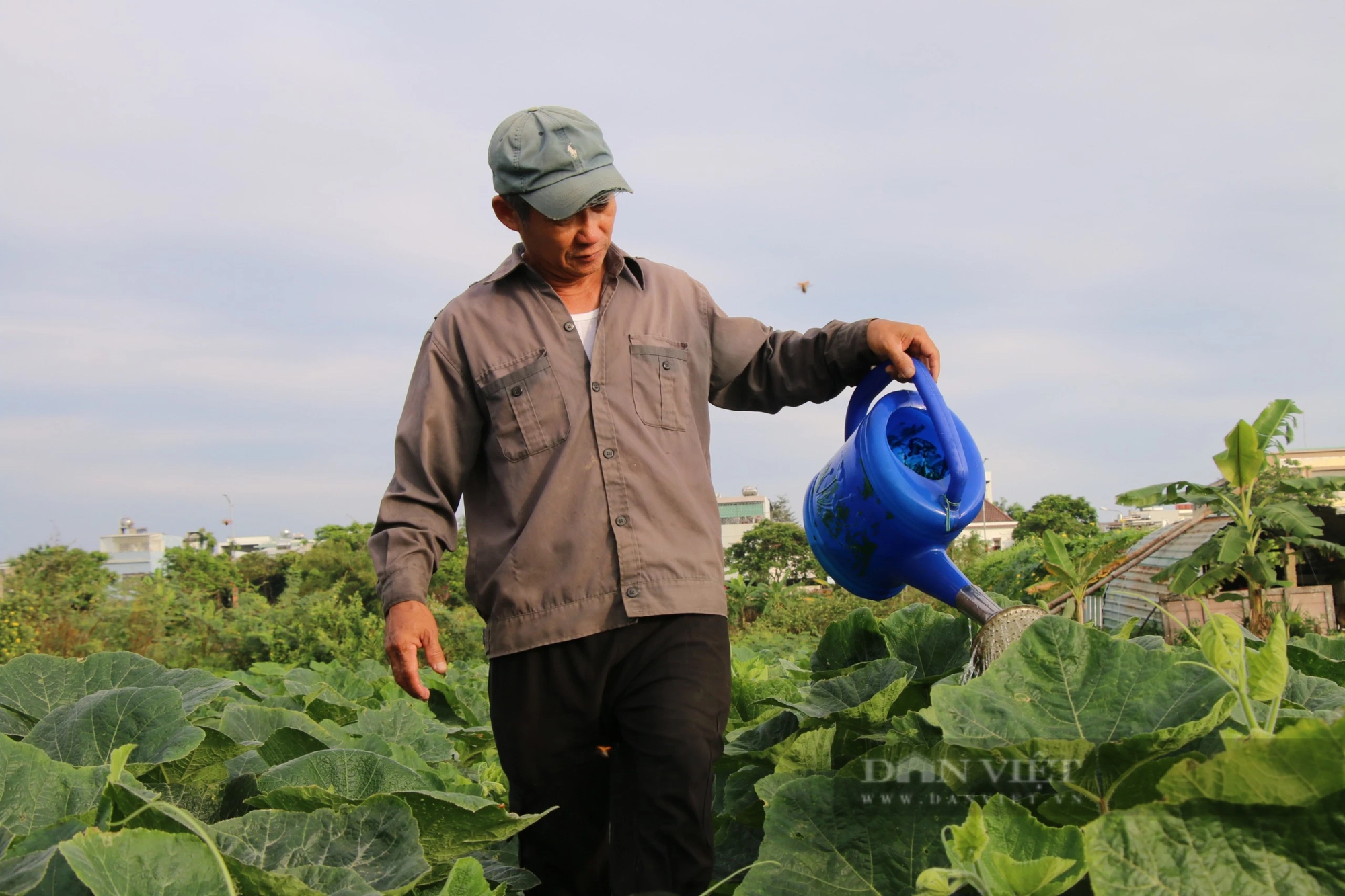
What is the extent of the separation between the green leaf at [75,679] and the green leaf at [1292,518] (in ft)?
32.2

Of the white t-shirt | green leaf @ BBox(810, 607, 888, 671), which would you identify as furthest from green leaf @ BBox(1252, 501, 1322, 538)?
the white t-shirt

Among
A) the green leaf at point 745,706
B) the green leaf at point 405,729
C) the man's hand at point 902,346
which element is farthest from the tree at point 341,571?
the man's hand at point 902,346

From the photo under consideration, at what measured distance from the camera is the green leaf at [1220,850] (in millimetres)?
939

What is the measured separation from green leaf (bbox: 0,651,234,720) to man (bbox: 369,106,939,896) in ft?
1.33

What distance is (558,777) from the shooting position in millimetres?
2422

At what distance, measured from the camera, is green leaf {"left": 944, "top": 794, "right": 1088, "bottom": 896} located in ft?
3.21

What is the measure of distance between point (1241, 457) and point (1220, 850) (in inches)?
356

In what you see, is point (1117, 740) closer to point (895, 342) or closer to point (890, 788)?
point (890, 788)

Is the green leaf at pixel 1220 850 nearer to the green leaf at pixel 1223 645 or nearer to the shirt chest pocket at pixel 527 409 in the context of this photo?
the green leaf at pixel 1223 645

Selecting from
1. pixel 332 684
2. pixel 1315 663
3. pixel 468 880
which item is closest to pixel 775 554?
pixel 332 684

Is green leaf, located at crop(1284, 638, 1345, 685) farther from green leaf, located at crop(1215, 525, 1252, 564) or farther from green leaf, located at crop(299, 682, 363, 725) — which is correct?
green leaf, located at crop(1215, 525, 1252, 564)

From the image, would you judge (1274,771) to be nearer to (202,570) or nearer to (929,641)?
(929,641)

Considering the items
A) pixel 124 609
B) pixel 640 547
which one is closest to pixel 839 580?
pixel 640 547

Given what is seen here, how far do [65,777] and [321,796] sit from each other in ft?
1.11
